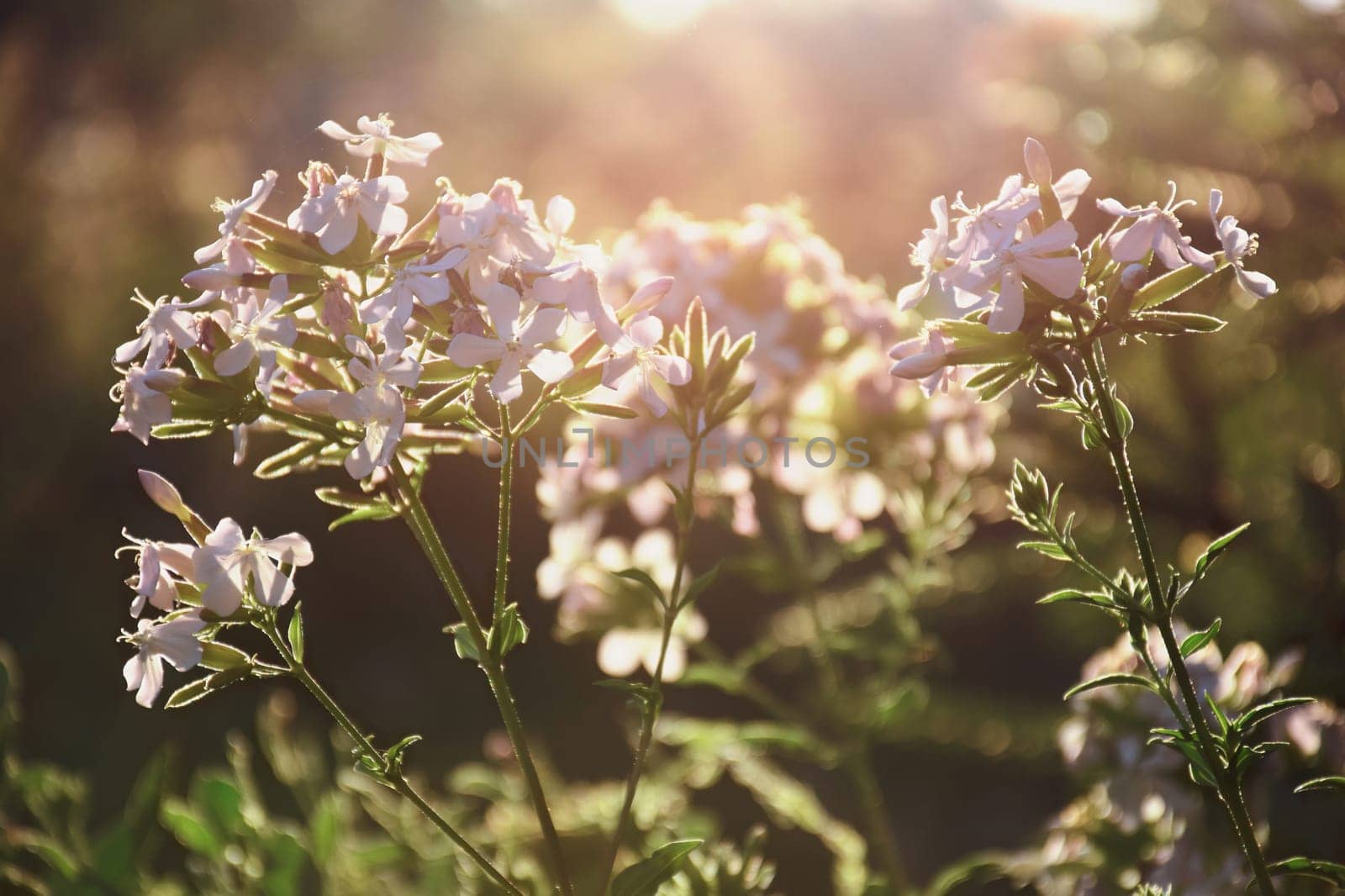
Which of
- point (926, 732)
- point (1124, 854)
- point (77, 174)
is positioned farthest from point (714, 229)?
point (77, 174)

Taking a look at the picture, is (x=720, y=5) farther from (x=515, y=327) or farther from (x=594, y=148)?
(x=515, y=327)

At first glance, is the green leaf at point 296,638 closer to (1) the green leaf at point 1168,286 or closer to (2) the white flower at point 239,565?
(2) the white flower at point 239,565

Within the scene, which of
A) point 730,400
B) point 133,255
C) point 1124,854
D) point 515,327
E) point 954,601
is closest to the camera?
point 515,327

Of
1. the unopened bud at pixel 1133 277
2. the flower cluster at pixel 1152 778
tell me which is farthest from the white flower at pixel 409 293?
the flower cluster at pixel 1152 778

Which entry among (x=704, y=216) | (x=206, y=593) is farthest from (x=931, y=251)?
(x=704, y=216)

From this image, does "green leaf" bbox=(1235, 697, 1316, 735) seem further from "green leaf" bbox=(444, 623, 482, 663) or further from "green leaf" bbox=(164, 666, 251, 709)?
"green leaf" bbox=(164, 666, 251, 709)
